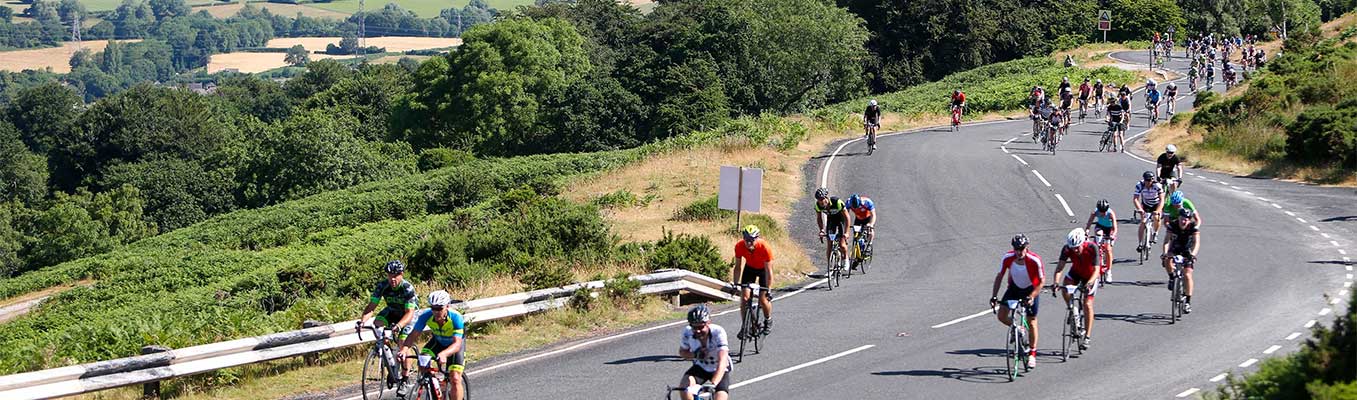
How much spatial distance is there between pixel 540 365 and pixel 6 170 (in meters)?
99.7

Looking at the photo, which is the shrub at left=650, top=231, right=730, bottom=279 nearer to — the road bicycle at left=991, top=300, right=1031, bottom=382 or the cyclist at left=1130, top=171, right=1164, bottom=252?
the cyclist at left=1130, top=171, right=1164, bottom=252

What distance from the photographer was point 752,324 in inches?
745

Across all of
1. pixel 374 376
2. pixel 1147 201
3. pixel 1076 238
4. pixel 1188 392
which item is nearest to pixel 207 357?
pixel 374 376

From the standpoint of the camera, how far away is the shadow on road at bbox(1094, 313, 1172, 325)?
21352 mm

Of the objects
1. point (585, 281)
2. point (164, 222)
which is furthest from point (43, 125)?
point (585, 281)

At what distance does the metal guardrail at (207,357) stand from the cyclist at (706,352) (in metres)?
4.96

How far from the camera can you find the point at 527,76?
9088 cm

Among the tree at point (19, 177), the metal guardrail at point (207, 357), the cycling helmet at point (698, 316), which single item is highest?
the cycling helmet at point (698, 316)

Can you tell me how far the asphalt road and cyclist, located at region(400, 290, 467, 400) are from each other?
6.75 feet

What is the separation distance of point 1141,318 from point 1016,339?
535 centimetres

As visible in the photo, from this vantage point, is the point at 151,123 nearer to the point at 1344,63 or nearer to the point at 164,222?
the point at 164,222

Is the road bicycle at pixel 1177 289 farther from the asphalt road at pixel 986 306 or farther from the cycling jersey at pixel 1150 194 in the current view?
the cycling jersey at pixel 1150 194

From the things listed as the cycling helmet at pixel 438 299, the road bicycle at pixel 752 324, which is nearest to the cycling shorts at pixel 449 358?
the cycling helmet at pixel 438 299

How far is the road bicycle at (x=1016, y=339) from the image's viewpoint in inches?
669
